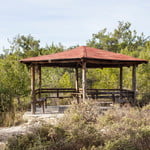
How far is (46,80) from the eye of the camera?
1450cm

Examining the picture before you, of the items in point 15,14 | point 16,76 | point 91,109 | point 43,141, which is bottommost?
point 43,141

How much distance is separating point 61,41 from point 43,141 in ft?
80.0

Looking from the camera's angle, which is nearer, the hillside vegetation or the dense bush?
the dense bush

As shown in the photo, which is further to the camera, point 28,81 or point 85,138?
point 28,81

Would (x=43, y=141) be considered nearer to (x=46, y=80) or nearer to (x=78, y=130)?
(x=78, y=130)

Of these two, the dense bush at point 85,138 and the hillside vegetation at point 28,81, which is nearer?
the dense bush at point 85,138

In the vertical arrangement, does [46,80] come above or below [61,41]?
below

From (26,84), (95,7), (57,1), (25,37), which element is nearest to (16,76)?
(26,84)

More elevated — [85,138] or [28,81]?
[28,81]

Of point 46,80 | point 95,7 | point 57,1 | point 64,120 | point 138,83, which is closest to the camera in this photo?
point 64,120

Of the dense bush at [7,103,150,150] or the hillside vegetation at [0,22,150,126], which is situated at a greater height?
the hillside vegetation at [0,22,150,126]

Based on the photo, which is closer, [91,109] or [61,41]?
[91,109]

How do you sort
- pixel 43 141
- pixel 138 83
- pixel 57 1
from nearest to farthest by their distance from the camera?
pixel 43 141 → pixel 57 1 → pixel 138 83

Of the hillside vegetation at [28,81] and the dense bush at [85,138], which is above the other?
the hillside vegetation at [28,81]
